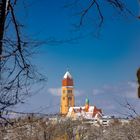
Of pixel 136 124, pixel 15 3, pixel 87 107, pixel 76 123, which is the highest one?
pixel 87 107

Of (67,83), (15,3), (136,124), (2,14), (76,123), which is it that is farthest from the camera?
(67,83)

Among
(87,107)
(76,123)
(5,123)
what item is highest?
(87,107)

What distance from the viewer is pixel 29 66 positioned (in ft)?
14.9

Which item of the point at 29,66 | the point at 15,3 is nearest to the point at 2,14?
the point at 15,3

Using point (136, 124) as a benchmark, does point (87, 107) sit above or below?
above

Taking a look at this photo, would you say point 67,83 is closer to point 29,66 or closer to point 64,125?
point 64,125

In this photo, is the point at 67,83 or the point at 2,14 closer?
the point at 2,14

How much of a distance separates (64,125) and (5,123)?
46.8m

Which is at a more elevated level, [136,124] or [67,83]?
[67,83]

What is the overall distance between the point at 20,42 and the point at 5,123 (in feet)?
2.67

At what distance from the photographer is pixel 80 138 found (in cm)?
5425

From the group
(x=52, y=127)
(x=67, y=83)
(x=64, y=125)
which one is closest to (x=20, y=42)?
(x=52, y=127)

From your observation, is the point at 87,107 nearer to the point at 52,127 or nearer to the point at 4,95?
the point at 52,127

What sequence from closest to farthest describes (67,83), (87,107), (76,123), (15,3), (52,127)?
(15,3), (52,127), (76,123), (87,107), (67,83)
